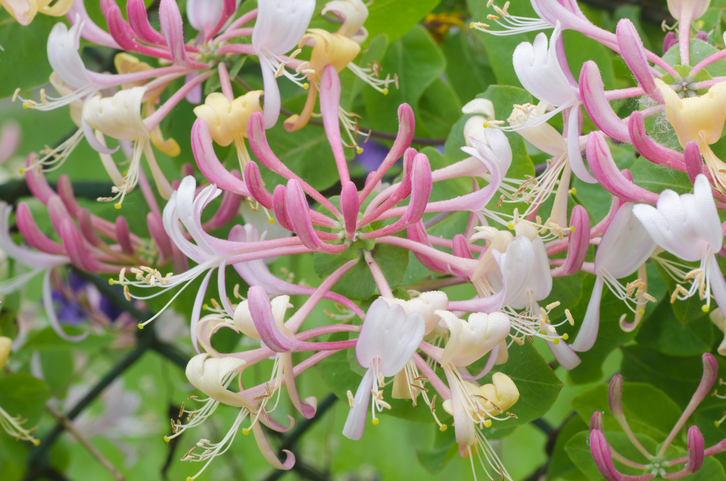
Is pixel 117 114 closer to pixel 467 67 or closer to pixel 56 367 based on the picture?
pixel 467 67

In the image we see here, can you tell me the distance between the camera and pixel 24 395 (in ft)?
2.31

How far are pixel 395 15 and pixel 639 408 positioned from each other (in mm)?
422

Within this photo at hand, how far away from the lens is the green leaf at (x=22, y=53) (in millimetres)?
620

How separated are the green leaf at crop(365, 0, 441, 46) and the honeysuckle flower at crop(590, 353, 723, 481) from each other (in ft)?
1.24

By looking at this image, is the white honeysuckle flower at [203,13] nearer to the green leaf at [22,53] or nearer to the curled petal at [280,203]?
the green leaf at [22,53]

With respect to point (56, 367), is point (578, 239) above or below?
above

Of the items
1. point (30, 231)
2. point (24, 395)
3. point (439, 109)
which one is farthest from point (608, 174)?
point (24, 395)

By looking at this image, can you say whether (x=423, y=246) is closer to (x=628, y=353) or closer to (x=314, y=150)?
(x=314, y=150)

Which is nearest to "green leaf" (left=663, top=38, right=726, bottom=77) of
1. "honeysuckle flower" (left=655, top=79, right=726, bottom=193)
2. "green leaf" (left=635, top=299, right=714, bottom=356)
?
"honeysuckle flower" (left=655, top=79, right=726, bottom=193)

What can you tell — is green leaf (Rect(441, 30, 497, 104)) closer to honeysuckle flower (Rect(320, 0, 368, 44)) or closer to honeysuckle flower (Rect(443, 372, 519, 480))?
honeysuckle flower (Rect(320, 0, 368, 44))

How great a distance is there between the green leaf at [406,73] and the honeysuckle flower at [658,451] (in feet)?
1.18

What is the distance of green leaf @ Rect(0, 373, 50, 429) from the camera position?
69 centimetres

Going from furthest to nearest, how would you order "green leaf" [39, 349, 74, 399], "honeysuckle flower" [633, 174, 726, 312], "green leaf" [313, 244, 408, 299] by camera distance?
"green leaf" [39, 349, 74, 399] → "green leaf" [313, 244, 408, 299] → "honeysuckle flower" [633, 174, 726, 312]

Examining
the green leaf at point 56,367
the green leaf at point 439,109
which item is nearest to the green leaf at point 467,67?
the green leaf at point 439,109
